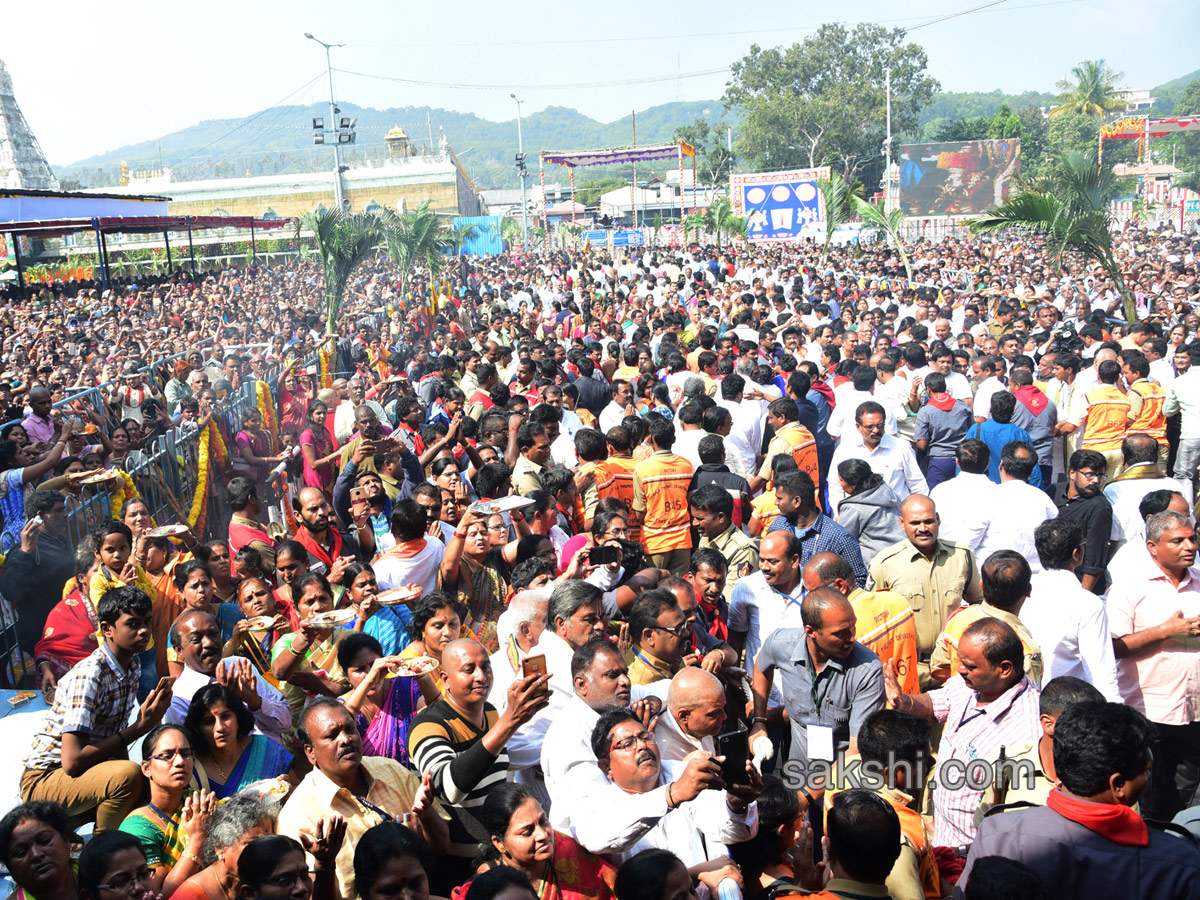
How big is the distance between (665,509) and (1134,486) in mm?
2759

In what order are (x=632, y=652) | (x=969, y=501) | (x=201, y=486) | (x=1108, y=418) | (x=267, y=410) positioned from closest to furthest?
(x=632, y=652), (x=969, y=501), (x=1108, y=418), (x=201, y=486), (x=267, y=410)

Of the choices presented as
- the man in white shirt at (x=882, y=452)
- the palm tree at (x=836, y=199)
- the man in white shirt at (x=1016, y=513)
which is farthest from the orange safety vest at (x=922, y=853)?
the palm tree at (x=836, y=199)

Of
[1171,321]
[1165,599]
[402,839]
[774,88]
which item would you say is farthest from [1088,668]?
[774,88]

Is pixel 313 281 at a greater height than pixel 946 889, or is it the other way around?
pixel 313 281

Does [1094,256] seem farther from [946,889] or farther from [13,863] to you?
[13,863]

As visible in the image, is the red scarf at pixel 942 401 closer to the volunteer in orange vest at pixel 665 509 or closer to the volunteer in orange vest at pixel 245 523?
the volunteer in orange vest at pixel 665 509

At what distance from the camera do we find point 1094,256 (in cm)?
1222

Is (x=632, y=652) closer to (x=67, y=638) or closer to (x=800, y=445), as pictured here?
(x=67, y=638)

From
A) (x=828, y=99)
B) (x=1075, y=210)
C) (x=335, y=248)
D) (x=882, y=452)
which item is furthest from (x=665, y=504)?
(x=828, y=99)

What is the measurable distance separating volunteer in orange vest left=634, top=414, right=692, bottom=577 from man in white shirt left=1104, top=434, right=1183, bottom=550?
8.10 feet

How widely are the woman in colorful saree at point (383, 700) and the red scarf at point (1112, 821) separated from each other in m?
2.11

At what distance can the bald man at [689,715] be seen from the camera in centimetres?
303

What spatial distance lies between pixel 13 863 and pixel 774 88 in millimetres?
66483

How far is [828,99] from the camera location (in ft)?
193
